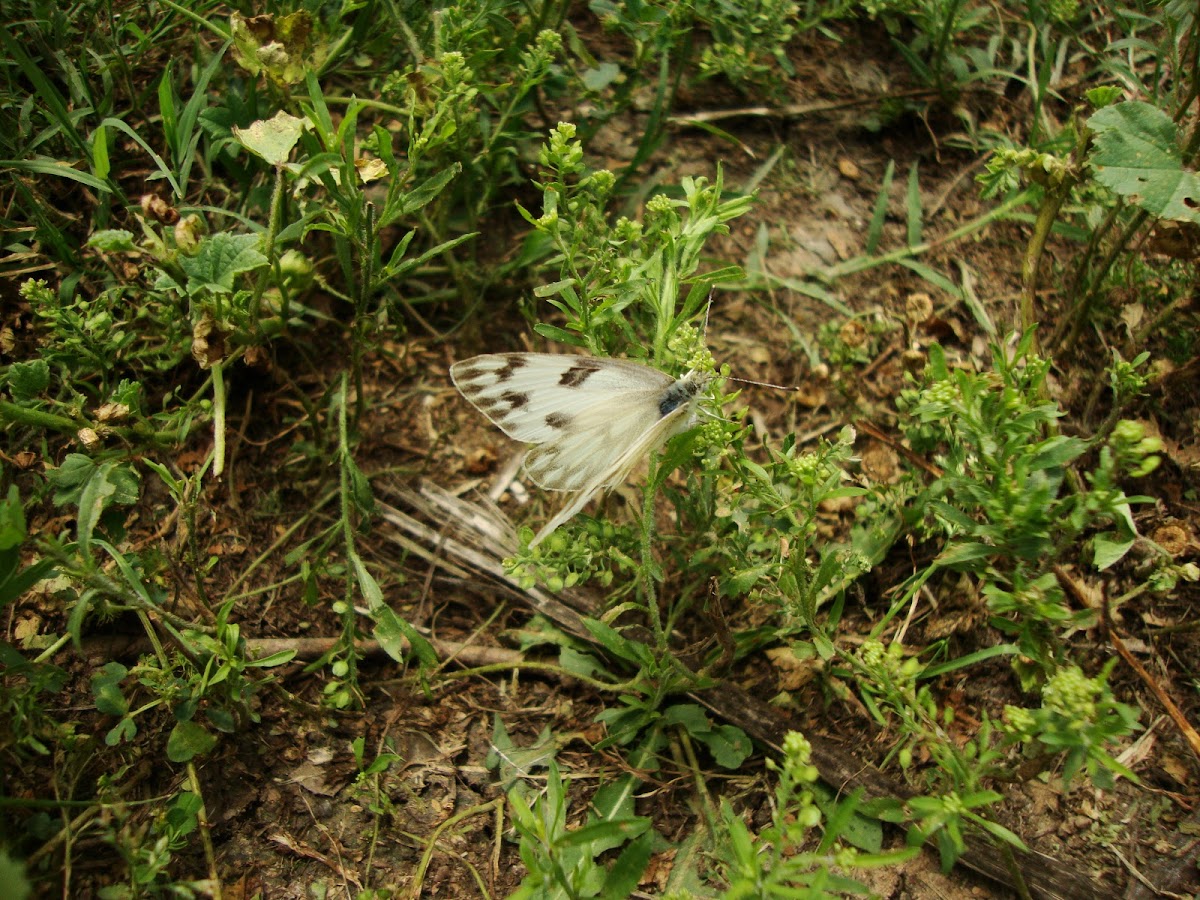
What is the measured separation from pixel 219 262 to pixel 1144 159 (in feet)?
8.36

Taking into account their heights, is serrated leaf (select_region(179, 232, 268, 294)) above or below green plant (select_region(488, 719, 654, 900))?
above

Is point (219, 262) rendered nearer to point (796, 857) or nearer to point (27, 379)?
point (27, 379)

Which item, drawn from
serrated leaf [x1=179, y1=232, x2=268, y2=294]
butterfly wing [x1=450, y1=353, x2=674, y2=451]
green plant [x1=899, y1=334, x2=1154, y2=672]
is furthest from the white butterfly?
green plant [x1=899, y1=334, x2=1154, y2=672]

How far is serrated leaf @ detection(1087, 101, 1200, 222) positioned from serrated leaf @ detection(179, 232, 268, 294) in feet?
7.57

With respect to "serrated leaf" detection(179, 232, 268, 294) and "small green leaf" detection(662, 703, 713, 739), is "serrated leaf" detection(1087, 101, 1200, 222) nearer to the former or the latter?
"small green leaf" detection(662, 703, 713, 739)

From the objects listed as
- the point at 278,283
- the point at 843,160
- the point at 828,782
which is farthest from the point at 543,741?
the point at 843,160

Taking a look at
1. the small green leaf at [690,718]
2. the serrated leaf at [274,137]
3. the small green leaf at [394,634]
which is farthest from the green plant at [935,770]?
the serrated leaf at [274,137]

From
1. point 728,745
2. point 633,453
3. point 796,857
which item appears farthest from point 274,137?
point 796,857

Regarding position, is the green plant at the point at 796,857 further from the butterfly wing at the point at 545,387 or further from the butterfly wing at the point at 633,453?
the butterfly wing at the point at 545,387

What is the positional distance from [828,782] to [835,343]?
4.92 ft

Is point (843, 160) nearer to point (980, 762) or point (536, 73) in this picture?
point (536, 73)

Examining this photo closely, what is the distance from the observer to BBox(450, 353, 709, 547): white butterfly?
228cm

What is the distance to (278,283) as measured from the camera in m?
2.56

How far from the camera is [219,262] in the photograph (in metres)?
2.26
